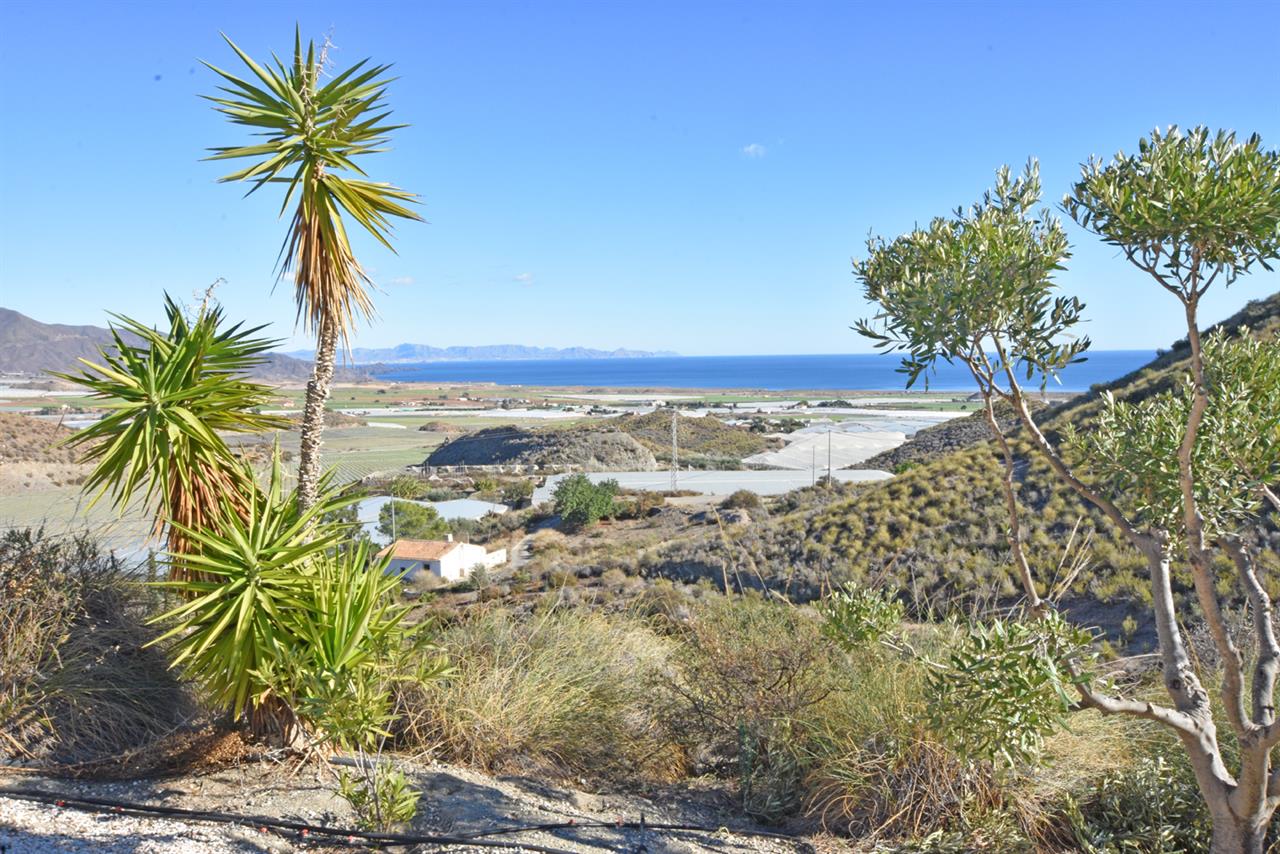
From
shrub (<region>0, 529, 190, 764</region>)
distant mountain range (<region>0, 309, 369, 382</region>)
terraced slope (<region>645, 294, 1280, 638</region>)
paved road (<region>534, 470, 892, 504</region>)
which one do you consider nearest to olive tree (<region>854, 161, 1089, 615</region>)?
shrub (<region>0, 529, 190, 764</region>)

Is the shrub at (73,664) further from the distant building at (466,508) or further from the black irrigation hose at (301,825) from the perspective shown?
the distant building at (466,508)

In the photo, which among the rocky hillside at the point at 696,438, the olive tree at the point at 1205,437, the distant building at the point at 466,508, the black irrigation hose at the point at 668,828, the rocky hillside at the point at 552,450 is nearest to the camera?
the olive tree at the point at 1205,437

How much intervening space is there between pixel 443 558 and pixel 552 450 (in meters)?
36.1

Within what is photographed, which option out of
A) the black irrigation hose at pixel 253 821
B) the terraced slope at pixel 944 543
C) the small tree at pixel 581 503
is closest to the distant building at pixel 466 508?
the small tree at pixel 581 503

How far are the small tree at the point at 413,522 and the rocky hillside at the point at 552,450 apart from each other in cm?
2228

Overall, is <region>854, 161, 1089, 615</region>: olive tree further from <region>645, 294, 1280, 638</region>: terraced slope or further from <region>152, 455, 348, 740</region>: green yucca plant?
<region>645, 294, 1280, 638</region>: terraced slope

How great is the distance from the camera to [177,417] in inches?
211

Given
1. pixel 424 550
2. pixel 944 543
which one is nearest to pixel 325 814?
pixel 944 543

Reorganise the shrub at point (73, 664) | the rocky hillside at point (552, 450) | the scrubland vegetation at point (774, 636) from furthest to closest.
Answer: the rocky hillside at point (552, 450)
the shrub at point (73, 664)
the scrubland vegetation at point (774, 636)

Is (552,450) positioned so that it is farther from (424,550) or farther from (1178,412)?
(1178,412)

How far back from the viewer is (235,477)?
6031 mm

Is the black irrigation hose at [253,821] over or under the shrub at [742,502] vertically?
over

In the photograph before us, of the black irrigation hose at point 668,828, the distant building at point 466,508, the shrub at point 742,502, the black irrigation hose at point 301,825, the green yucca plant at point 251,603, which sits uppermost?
the green yucca plant at point 251,603

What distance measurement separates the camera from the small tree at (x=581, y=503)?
112ft
